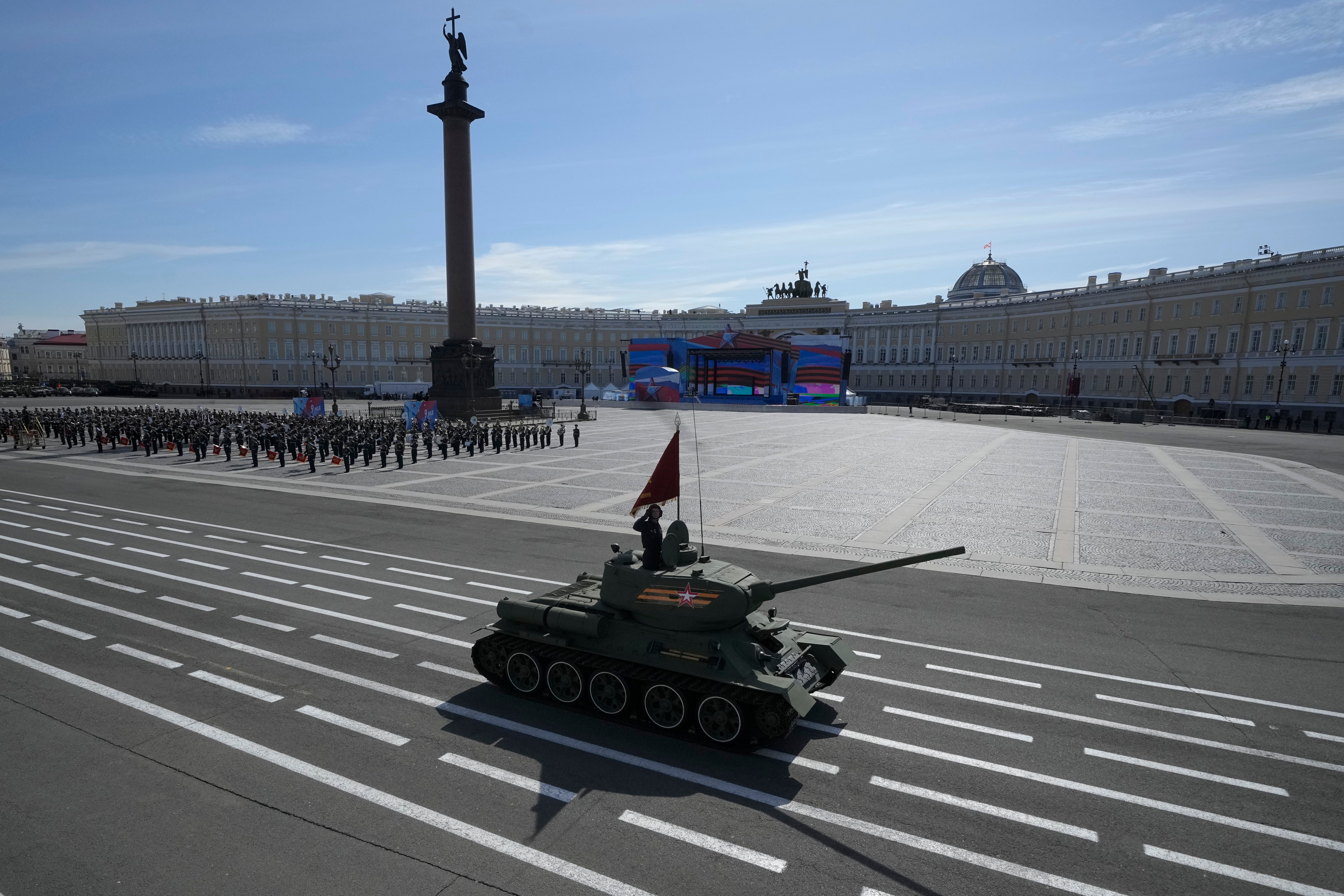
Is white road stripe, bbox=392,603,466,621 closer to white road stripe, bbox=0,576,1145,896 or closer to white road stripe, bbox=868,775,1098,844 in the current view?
white road stripe, bbox=0,576,1145,896

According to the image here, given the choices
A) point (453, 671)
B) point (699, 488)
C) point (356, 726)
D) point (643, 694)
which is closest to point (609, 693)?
point (643, 694)

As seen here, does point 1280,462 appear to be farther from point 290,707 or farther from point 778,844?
point 290,707

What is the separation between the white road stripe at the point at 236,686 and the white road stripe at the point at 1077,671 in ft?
24.6

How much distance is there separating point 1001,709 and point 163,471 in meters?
32.5

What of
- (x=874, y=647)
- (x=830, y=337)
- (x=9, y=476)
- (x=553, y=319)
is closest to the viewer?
(x=874, y=647)

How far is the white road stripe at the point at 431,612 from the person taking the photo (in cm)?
1194

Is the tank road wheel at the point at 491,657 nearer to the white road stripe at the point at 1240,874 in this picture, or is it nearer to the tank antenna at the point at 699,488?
the tank antenna at the point at 699,488

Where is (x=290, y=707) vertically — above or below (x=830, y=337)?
below

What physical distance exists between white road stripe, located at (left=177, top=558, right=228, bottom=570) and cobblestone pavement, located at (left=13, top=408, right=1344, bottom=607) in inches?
267

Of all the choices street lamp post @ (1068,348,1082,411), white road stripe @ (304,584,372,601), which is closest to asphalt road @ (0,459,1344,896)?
white road stripe @ (304,584,372,601)

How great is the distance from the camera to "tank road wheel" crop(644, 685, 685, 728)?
26.9 ft

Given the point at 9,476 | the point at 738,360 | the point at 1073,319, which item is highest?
the point at 1073,319

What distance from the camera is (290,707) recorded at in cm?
876

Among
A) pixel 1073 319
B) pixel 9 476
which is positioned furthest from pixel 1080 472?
pixel 1073 319
